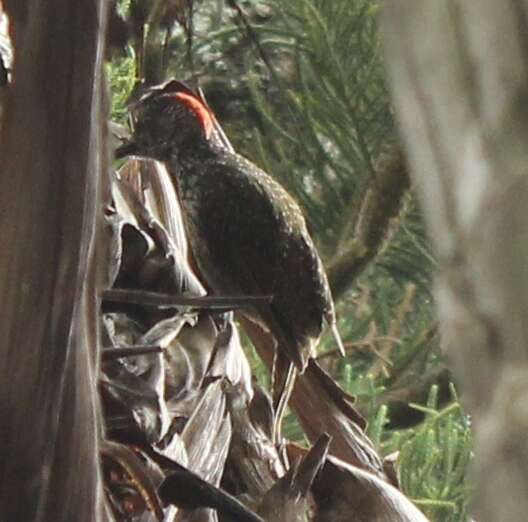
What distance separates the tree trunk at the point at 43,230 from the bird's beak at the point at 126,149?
0.75 m

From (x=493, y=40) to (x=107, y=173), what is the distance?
0.38 meters

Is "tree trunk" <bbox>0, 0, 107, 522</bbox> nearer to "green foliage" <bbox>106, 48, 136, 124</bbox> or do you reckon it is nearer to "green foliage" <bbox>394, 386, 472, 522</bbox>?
"green foliage" <bbox>106, 48, 136, 124</bbox>

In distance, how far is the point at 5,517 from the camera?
1.24ft

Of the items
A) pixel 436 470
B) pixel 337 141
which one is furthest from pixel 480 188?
pixel 337 141

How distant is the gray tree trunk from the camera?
10 cm

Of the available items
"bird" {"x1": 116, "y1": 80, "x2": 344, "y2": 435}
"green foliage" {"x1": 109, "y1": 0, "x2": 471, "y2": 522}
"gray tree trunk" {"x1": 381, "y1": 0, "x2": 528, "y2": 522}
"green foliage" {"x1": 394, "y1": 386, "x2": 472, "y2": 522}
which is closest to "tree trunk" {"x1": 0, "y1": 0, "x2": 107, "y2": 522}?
"gray tree trunk" {"x1": 381, "y1": 0, "x2": 528, "y2": 522}

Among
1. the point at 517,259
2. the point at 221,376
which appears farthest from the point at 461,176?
the point at 221,376

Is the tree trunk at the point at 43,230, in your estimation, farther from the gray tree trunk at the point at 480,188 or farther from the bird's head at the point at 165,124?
the bird's head at the point at 165,124

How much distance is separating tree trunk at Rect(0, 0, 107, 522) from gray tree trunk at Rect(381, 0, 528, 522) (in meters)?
0.28

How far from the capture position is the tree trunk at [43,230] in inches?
14.8

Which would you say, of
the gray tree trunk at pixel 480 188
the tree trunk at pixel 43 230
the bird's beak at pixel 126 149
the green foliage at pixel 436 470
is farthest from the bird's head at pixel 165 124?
the gray tree trunk at pixel 480 188

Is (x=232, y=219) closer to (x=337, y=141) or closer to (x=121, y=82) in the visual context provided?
(x=121, y=82)

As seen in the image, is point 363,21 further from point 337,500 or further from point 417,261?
point 337,500

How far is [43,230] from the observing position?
0.38 metres
